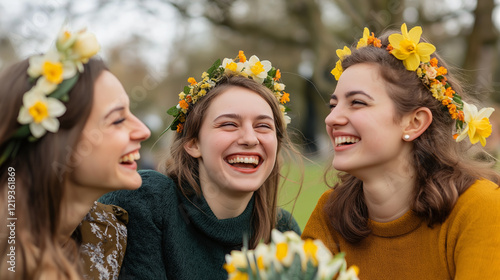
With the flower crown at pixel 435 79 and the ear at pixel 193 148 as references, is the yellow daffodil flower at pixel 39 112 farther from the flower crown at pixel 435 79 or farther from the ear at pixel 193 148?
the flower crown at pixel 435 79

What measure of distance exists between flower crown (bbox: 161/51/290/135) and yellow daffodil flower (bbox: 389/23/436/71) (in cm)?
90

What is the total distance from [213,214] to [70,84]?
1.43 metres

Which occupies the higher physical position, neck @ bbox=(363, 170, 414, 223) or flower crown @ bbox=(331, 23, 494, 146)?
flower crown @ bbox=(331, 23, 494, 146)

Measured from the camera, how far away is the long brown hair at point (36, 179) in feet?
7.49

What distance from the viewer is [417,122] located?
316 centimetres

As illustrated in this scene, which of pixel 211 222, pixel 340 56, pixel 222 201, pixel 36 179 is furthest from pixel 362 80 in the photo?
pixel 36 179

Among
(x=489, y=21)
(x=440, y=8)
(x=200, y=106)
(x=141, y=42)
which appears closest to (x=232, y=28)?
(x=141, y=42)

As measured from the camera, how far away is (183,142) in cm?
366

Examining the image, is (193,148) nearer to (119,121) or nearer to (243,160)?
(243,160)

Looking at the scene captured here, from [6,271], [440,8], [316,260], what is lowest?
[6,271]

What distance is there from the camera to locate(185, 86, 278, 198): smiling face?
336 cm

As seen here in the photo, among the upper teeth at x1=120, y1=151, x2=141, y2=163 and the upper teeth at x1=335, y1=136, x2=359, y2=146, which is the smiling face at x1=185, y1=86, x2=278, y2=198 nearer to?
the upper teeth at x1=335, y1=136, x2=359, y2=146

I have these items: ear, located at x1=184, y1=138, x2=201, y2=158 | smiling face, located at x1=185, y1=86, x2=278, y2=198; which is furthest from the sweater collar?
ear, located at x1=184, y1=138, x2=201, y2=158

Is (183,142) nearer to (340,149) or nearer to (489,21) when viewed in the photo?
(340,149)
